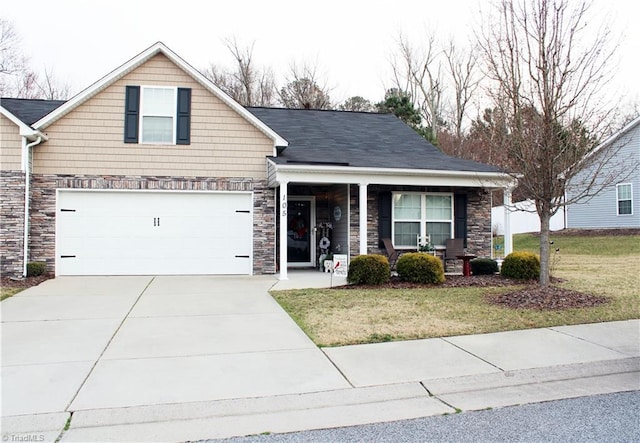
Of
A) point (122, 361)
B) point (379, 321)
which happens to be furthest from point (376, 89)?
point (122, 361)

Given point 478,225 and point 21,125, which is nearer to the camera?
point 21,125

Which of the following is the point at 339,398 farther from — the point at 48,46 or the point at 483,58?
the point at 48,46

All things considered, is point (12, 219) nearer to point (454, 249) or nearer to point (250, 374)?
point (250, 374)

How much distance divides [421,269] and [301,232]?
4.72m

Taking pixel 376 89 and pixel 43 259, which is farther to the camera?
pixel 376 89

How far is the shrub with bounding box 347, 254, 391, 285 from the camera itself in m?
10.5

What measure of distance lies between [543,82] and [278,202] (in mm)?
7178

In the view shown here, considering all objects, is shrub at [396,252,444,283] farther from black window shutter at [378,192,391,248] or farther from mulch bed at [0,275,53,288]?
mulch bed at [0,275,53,288]

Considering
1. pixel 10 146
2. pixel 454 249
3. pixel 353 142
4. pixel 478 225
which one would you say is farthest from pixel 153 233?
pixel 478 225

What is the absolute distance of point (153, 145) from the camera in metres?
12.2

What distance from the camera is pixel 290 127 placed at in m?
15.5

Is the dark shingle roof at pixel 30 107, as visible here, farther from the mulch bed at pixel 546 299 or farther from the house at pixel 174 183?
the mulch bed at pixel 546 299
